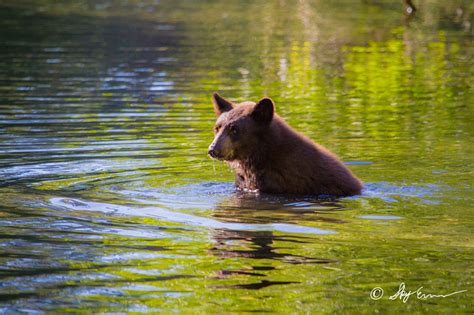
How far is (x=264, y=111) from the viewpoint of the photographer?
1140 cm

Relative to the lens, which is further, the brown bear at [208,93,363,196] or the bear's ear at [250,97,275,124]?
the brown bear at [208,93,363,196]

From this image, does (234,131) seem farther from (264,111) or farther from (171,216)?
(171,216)

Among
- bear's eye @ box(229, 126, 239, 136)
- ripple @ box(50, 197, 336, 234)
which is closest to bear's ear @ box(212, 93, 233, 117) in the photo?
bear's eye @ box(229, 126, 239, 136)

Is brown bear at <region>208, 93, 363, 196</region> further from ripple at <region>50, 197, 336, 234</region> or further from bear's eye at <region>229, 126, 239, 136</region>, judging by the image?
ripple at <region>50, 197, 336, 234</region>

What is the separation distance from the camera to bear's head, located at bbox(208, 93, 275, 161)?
1139cm

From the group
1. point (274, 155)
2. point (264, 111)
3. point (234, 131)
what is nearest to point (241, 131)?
point (234, 131)

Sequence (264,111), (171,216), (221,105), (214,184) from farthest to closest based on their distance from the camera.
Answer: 1. (214,184)
2. (221,105)
3. (264,111)
4. (171,216)

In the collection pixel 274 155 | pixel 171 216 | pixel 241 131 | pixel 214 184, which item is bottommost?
pixel 214 184

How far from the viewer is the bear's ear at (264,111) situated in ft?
37.1

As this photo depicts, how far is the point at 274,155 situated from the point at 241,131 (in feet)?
1.54

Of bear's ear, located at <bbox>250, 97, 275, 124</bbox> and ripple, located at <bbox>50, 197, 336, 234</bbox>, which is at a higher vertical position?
bear's ear, located at <bbox>250, 97, 275, 124</bbox>

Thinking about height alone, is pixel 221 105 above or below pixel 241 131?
above

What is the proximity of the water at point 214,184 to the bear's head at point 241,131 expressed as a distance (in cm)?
54

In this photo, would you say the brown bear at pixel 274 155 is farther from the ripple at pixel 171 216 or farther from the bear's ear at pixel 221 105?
the ripple at pixel 171 216
